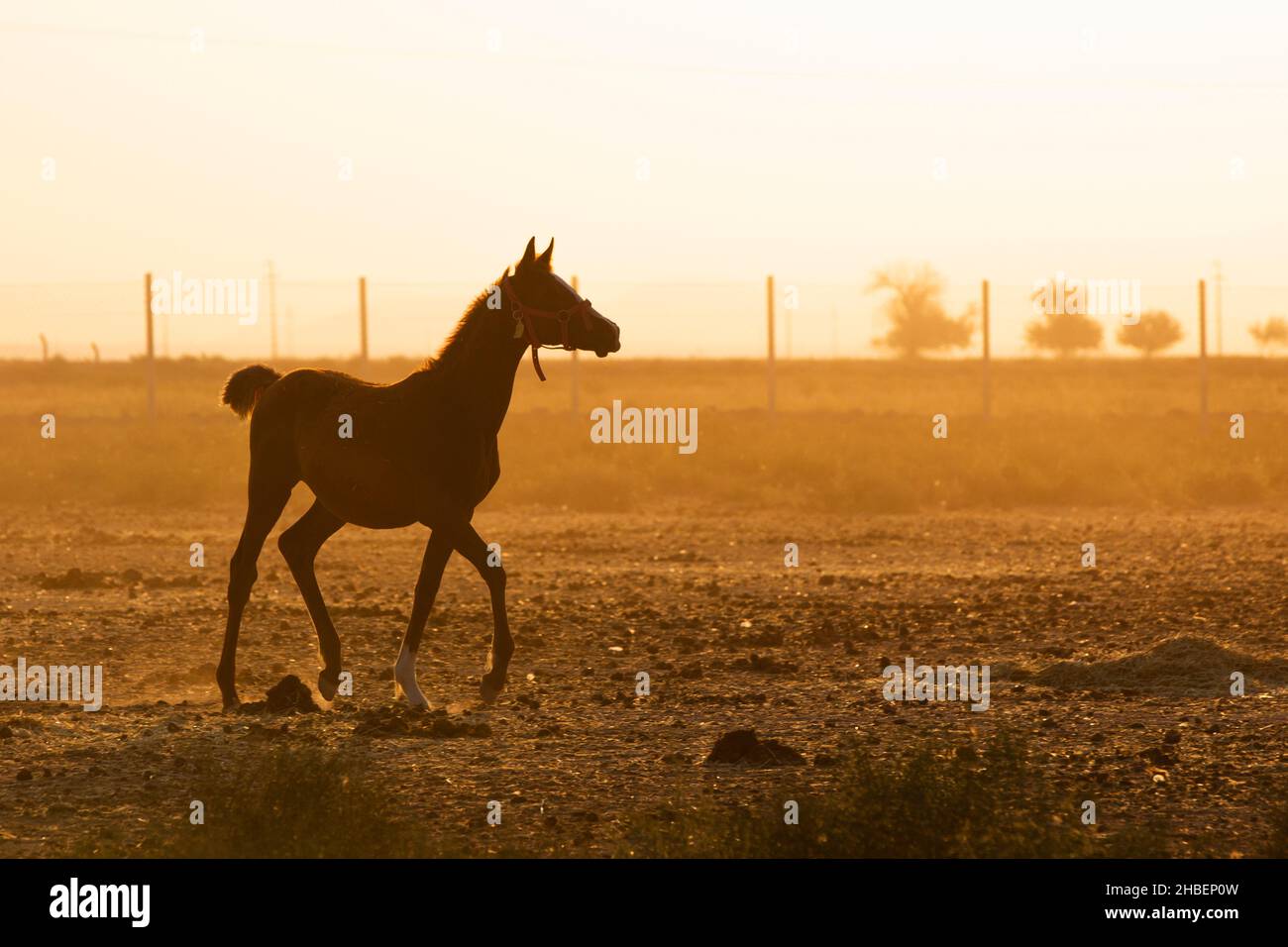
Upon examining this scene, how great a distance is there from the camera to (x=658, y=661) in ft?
41.8

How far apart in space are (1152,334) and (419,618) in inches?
3322

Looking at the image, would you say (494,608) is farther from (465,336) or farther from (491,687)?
(465,336)

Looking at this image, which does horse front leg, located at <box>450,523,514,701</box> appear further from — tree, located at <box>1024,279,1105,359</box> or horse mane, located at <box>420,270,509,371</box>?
tree, located at <box>1024,279,1105,359</box>

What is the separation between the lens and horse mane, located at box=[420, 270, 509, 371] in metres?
11.0

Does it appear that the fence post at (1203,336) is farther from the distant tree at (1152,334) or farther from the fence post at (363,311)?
the distant tree at (1152,334)

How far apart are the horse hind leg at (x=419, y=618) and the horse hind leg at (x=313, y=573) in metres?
0.53

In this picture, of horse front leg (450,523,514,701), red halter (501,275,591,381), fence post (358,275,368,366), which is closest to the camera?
horse front leg (450,523,514,701)

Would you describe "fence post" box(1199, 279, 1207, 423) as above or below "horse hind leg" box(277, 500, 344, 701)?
above

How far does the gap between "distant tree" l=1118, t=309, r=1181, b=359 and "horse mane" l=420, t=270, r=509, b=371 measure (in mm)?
81634

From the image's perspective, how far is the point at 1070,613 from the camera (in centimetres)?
1507

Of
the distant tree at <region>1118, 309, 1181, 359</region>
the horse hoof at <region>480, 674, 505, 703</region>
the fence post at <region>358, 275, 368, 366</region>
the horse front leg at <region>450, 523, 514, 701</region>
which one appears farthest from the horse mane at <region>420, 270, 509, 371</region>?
the distant tree at <region>1118, 309, 1181, 359</region>

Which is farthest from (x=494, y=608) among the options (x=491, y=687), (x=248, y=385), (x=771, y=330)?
(x=771, y=330)
